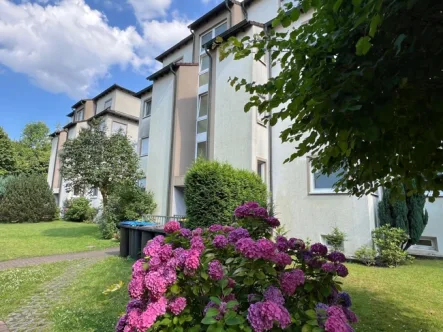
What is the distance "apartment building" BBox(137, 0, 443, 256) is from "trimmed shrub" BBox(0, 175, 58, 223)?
11546mm

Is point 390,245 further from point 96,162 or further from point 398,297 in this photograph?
point 96,162

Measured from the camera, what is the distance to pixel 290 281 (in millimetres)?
2092

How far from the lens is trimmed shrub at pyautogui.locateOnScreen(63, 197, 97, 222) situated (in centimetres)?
2462

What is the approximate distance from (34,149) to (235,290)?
58.0 metres

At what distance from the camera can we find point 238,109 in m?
12.7

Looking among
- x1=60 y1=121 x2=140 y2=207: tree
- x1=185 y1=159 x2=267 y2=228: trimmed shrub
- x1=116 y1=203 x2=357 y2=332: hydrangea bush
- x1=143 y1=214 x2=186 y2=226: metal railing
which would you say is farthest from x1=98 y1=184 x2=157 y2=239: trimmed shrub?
x1=116 y1=203 x2=357 y2=332: hydrangea bush

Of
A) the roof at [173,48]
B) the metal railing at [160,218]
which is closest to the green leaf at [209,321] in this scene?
the metal railing at [160,218]

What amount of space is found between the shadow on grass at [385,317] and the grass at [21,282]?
5970mm

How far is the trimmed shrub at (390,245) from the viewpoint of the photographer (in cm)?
816

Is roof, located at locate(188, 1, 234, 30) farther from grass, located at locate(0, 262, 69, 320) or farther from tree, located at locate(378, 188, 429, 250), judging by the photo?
grass, located at locate(0, 262, 69, 320)

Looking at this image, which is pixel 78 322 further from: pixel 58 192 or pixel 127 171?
pixel 58 192

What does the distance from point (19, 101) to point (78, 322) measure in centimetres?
5762

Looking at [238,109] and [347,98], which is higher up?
[238,109]

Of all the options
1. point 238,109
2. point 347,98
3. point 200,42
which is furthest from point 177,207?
point 347,98
